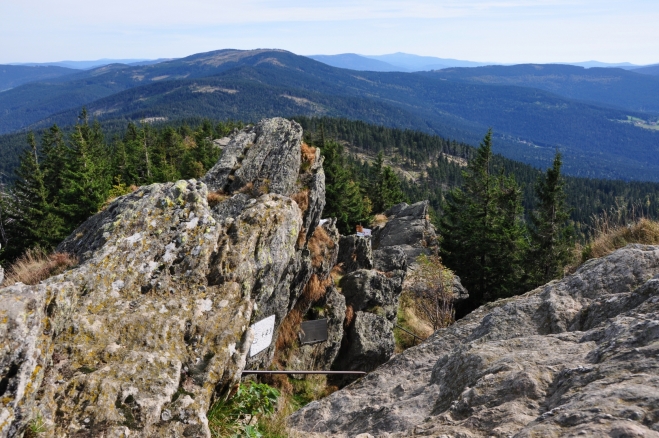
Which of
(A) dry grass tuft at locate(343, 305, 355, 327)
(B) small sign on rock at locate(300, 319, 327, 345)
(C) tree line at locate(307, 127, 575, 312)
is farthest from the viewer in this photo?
(C) tree line at locate(307, 127, 575, 312)

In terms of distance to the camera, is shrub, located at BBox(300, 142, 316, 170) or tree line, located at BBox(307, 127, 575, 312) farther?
tree line, located at BBox(307, 127, 575, 312)

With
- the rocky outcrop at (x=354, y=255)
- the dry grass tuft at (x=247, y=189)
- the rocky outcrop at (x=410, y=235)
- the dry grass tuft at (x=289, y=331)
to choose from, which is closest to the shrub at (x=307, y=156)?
the dry grass tuft at (x=247, y=189)

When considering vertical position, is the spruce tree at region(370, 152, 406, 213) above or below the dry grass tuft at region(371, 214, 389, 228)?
above

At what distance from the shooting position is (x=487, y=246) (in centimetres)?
3484

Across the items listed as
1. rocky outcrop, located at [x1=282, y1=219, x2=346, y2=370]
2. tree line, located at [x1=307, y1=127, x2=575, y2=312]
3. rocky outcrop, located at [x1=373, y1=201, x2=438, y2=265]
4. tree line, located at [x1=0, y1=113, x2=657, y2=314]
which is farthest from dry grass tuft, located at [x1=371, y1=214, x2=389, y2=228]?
rocky outcrop, located at [x1=282, y1=219, x2=346, y2=370]

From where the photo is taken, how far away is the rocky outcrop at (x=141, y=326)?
434 cm

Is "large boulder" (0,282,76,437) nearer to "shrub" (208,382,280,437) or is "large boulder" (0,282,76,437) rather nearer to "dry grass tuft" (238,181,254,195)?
"shrub" (208,382,280,437)

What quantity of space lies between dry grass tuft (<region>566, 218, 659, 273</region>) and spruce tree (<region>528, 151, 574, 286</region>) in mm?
19996

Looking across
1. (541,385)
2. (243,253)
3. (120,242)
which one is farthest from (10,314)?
(541,385)

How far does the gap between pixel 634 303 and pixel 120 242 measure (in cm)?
889

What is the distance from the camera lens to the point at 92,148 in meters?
61.4

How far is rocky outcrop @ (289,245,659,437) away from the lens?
12.8 ft

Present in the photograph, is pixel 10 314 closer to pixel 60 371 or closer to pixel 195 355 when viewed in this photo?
pixel 60 371

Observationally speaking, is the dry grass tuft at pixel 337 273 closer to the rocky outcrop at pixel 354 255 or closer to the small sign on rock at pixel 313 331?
the rocky outcrop at pixel 354 255
